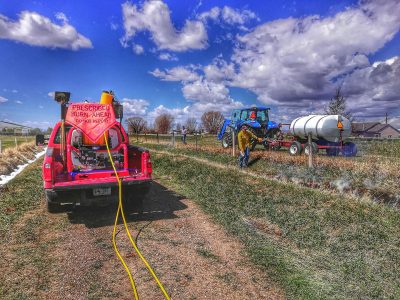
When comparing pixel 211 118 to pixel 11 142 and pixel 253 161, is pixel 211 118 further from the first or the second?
pixel 253 161

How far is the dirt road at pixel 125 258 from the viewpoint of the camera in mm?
3684

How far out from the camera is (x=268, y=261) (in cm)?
448

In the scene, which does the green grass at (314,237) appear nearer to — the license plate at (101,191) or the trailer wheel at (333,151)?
the license plate at (101,191)

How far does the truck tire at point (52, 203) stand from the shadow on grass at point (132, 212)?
31cm

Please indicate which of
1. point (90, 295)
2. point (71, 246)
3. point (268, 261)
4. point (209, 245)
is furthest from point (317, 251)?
point (71, 246)

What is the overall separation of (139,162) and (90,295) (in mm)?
3963

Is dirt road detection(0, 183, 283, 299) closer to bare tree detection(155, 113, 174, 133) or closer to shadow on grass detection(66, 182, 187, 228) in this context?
shadow on grass detection(66, 182, 187, 228)

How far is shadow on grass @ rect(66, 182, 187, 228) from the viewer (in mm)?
6375

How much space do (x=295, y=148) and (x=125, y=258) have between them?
37.5 ft

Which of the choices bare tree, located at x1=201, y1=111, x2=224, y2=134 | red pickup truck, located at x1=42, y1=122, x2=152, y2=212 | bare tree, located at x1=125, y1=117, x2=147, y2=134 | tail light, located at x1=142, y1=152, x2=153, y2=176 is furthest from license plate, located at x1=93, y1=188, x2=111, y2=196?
bare tree, located at x1=201, y1=111, x2=224, y2=134

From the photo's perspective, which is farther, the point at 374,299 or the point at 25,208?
the point at 25,208

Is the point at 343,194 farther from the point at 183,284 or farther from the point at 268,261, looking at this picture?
the point at 183,284

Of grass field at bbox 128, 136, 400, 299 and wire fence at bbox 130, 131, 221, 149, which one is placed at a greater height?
wire fence at bbox 130, 131, 221, 149

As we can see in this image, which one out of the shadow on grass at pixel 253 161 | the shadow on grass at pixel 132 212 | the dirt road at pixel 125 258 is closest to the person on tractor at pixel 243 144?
the shadow on grass at pixel 253 161
